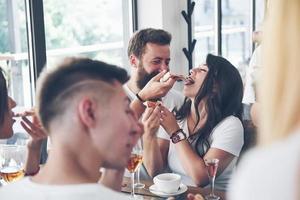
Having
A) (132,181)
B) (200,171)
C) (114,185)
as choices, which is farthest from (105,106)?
(200,171)

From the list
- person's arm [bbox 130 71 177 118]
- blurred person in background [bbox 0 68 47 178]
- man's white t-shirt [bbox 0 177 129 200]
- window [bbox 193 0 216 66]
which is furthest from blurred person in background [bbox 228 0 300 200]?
window [bbox 193 0 216 66]

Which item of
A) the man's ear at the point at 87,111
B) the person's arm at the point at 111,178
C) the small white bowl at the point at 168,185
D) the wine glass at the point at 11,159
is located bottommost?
the small white bowl at the point at 168,185

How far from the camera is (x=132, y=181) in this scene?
72.6 inches

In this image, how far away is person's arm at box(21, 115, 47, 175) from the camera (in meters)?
1.65

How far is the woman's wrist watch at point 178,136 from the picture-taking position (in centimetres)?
223

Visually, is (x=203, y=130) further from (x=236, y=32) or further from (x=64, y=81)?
(x=236, y=32)

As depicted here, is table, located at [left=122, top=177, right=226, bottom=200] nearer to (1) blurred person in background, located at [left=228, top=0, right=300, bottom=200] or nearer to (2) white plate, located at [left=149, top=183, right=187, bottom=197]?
(2) white plate, located at [left=149, top=183, right=187, bottom=197]

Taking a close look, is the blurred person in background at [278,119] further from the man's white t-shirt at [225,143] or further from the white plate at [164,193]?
the man's white t-shirt at [225,143]

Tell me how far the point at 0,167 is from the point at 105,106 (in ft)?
3.16

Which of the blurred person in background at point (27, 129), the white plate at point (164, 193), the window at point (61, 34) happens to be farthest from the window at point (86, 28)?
the white plate at point (164, 193)

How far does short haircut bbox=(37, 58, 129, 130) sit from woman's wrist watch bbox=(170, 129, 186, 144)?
1.19m

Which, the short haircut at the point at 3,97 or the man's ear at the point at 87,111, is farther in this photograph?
the short haircut at the point at 3,97

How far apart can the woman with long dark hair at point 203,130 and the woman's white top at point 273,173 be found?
138 centimetres

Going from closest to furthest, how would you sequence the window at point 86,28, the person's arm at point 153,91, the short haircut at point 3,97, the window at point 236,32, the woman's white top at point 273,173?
the woman's white top at point 273,173, the short haircut at point 3,97, the person's arm at point 153,91, the window at point 86,28, the window at point 236,32
